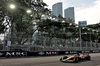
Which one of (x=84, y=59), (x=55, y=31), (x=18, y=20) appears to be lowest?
(x=84, y=59)

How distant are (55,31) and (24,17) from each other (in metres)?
11.2

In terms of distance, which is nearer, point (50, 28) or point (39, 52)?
point (39, 52)

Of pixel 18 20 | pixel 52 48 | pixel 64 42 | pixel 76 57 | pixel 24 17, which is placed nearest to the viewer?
pixel 76 57

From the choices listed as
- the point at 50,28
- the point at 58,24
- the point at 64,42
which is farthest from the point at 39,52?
the point at 58,24

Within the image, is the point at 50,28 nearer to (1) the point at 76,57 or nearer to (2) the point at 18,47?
(2) the point at 18,47

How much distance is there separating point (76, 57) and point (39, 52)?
395 inches

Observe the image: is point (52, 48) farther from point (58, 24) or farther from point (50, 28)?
point (58, 24)

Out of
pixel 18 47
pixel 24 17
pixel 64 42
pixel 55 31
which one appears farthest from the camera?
pixel 55 31

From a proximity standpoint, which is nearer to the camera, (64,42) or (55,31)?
(64,42)

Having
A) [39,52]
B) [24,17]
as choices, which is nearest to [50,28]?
[24,17]

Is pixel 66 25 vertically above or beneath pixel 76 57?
above

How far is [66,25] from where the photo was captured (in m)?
44.4

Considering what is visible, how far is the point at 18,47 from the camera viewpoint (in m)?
21.2

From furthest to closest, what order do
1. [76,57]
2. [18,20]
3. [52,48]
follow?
1. [18,20]
2. [52,48]
3. [76,57]
